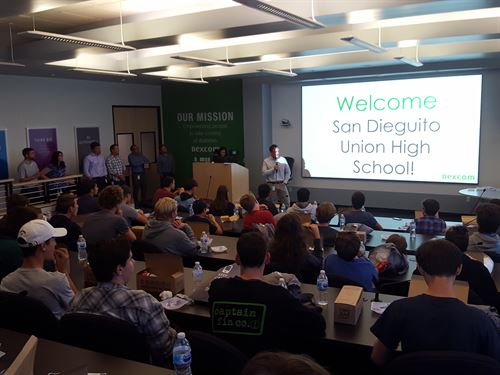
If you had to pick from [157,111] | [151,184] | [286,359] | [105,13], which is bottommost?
[151,184]

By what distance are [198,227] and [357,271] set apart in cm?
226

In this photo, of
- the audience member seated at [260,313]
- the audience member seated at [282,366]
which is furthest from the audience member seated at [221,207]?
the audience member seated at [282,366]

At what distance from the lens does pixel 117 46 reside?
5.33 metres

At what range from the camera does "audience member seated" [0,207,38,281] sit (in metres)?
3.58

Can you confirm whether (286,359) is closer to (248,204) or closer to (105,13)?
(248,204)

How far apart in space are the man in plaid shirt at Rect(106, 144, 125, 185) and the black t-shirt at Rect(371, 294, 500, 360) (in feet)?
30.7

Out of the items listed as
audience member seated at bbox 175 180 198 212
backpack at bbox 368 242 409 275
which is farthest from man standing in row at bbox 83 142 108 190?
backpack at bbox 368 242 409 275

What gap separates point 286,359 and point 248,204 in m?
4.36

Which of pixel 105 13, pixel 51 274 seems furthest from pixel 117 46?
pixel 51 274

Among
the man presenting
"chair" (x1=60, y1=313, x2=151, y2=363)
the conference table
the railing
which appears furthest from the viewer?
the man presenting

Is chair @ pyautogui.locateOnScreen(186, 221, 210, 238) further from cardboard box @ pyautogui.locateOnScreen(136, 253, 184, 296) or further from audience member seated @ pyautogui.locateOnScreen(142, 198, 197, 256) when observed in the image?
cardboard box @ pyautogui.locateOnScreen(136, 253, 184, 296)

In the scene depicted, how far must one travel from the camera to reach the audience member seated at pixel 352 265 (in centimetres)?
332

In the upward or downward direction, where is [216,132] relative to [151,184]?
upward

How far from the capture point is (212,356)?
6.40 feet
